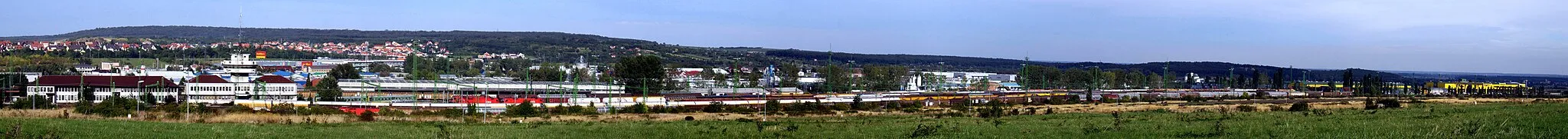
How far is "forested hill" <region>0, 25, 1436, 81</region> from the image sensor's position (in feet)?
335

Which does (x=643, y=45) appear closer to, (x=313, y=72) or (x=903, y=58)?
(x=903, y=58)

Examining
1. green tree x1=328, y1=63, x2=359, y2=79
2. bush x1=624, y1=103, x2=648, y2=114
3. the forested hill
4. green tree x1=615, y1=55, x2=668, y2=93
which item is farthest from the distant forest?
bush x1=624, y1=103, x2=648, y2=114

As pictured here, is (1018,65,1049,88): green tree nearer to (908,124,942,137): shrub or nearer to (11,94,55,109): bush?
(11,94,55,109): bush

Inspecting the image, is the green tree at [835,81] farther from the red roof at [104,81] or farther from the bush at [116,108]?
the bush at [116,108]

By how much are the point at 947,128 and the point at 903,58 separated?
101 metres

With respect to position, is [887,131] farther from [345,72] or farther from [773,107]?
[345,72]

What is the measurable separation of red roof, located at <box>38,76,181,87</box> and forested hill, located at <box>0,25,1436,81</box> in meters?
51.0

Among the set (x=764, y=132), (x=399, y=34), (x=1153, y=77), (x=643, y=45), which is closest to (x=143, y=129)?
(x=764, y=132)

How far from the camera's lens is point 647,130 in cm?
1354

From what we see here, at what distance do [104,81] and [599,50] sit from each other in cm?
7288

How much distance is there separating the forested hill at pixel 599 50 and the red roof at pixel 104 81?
51048mm

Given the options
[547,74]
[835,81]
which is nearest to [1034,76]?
[835,81]

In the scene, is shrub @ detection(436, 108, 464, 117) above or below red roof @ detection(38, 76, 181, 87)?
below

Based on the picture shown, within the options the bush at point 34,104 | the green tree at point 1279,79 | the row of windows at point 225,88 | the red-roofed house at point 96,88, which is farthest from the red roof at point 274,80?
the green tree at point 1279,79
